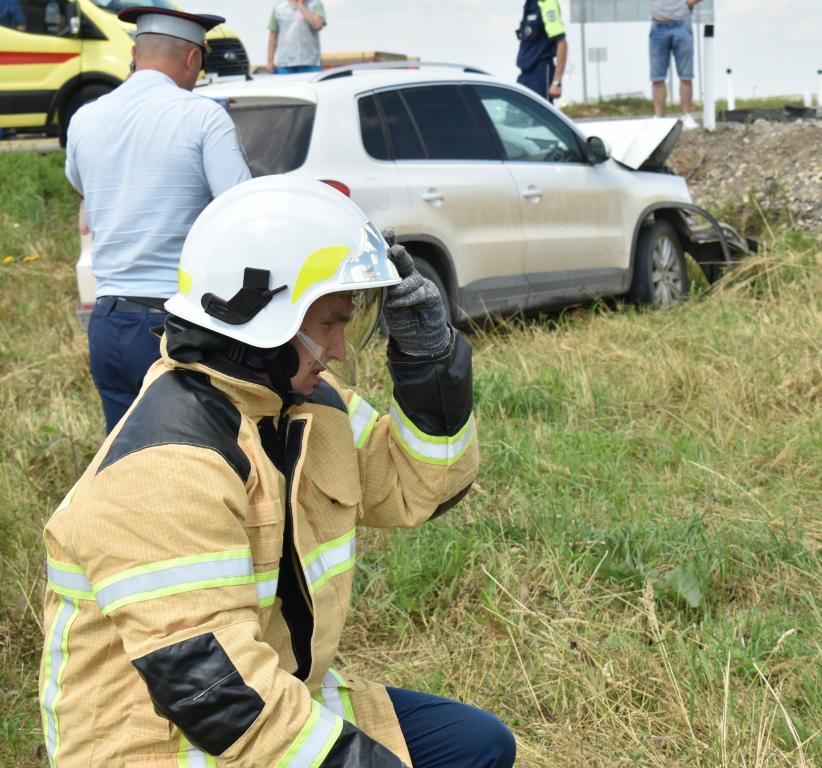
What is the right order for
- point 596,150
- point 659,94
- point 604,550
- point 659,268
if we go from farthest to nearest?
point 659,94 < point 659,268 < point 596,150 < point 604,550

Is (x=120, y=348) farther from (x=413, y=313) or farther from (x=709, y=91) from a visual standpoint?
(x=709, y=91)

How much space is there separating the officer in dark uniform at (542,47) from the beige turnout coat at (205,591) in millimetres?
9126

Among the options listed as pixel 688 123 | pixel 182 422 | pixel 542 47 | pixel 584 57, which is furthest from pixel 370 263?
pixel 584 57

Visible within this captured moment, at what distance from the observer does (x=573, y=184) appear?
7965 mm

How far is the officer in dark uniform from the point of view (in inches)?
425

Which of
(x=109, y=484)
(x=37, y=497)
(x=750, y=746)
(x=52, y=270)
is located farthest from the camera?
(x=52, y=270)

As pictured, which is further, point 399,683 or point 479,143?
point 479,143

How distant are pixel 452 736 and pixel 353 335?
32.2 inches

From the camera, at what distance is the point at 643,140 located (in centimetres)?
857

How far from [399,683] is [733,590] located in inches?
46.9

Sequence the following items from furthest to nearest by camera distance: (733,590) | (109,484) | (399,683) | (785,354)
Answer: (785,354) → (733,590) → (399,683) → (109,484)

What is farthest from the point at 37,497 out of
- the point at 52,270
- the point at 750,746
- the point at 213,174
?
the point at 52,270

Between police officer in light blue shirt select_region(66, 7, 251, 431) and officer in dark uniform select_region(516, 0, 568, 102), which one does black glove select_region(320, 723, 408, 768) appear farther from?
officer in dark uniform select_region(516, 0, 568, 102)

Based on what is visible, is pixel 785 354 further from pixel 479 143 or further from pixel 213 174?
pixel 213 174
